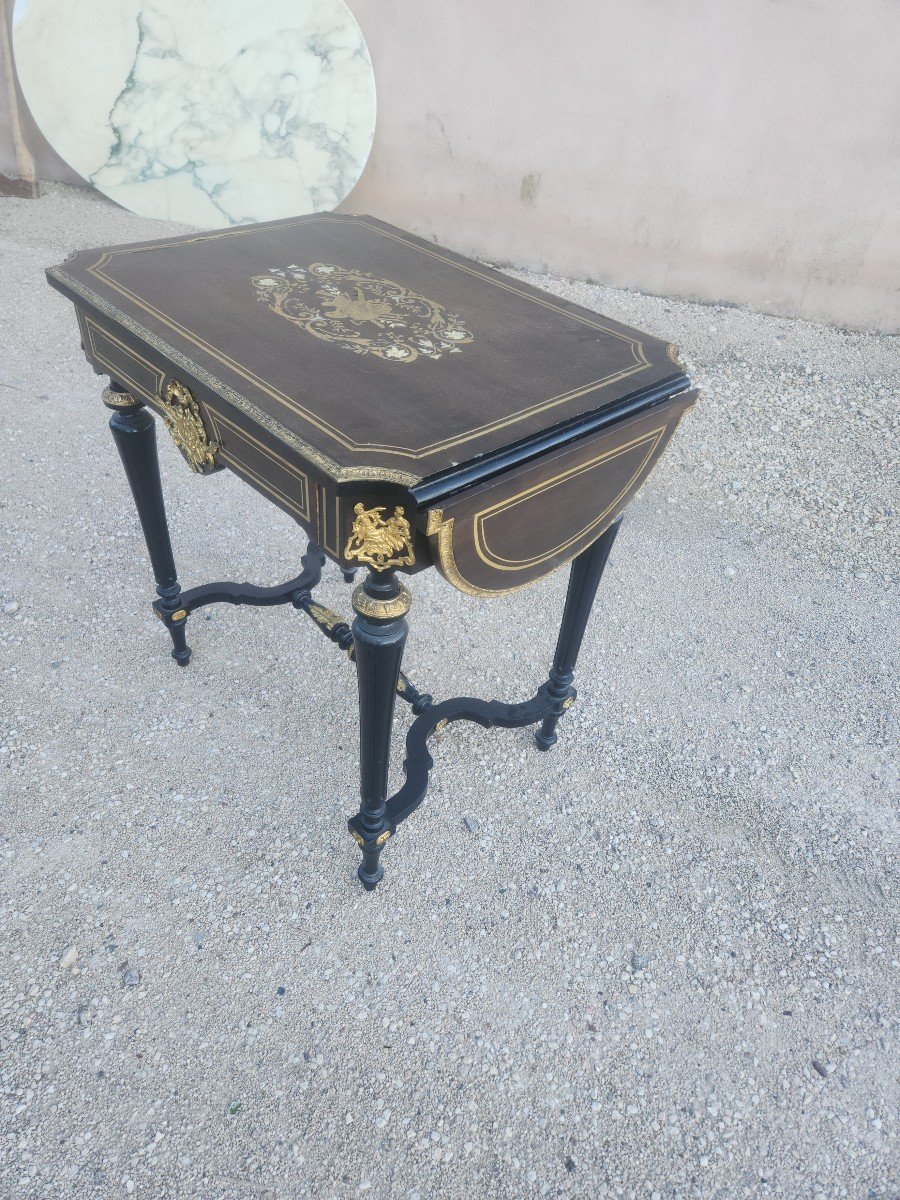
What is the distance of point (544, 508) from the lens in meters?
1.46

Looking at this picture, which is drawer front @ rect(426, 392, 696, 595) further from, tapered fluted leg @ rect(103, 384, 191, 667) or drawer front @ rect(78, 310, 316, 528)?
tapered fluted leg @ rect(103, 384, 191, 667)

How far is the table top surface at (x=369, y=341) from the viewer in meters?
1.36

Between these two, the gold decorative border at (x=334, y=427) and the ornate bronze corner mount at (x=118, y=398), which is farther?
the ornate bronze corner mount at (x=118, y=398)

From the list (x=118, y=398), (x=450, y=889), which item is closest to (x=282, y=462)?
(x=118, y=398)

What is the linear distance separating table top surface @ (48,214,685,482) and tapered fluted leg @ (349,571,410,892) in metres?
0.25

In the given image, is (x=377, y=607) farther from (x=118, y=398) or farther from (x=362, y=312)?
(x=118, y=398)

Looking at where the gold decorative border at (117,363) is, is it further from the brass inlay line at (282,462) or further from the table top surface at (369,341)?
the brass inlay line at (282,462)

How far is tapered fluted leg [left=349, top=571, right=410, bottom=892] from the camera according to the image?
1391 millimetres

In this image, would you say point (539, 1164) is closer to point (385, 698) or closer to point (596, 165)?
point (385, 698)

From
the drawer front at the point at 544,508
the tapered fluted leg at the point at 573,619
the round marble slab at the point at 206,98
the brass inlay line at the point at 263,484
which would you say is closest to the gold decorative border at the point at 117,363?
the brass inlay line at the point at 263,484

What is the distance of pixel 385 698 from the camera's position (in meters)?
1.55

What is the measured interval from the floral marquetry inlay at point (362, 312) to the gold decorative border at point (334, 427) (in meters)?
0.22

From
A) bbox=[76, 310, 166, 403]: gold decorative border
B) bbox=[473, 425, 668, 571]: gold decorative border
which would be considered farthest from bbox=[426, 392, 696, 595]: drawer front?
bbox=[76, 310, 166, 403]: gold decorative border

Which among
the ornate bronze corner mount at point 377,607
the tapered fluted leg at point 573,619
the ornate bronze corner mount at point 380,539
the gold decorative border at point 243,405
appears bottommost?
the tapered fluted leg at point 573,619
